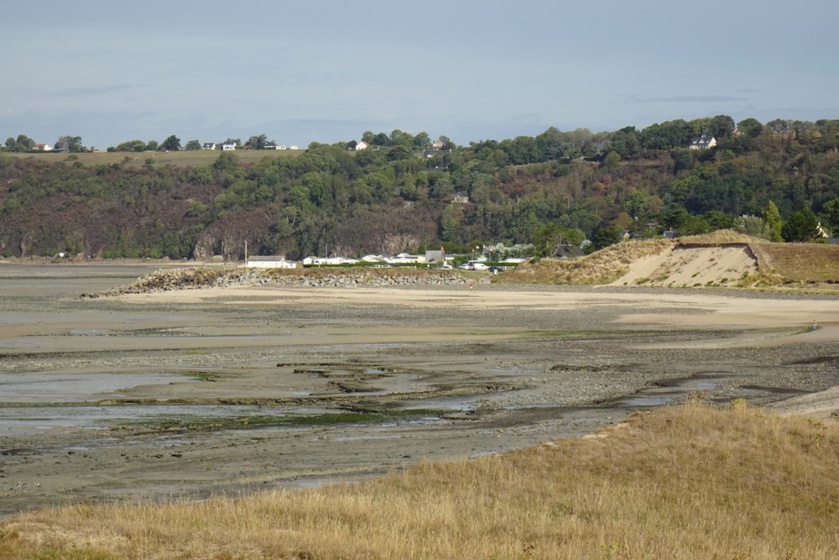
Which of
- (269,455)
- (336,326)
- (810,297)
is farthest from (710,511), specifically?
(810,297)

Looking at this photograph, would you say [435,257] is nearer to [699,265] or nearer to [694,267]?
[694,267]

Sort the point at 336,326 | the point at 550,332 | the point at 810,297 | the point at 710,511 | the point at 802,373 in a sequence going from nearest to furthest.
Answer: the point at 710,511 < the point at 802,373 < the point at 550,332 < the point at 336,326 < the point at 810,297

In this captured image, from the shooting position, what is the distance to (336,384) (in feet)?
81.4

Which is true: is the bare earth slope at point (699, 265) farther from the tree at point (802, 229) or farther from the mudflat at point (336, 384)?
the mudflat at point (336, 384)

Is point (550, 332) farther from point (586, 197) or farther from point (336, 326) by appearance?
point (586, 197)

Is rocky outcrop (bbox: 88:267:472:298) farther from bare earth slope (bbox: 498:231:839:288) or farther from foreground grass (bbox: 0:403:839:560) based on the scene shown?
foreground grass (bbox: 0:403:839:560)

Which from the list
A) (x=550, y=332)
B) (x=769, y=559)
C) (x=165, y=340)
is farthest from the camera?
(x=550, y=332)

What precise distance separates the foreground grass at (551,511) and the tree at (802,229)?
81.9 metres

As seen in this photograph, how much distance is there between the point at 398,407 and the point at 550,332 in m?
19.8

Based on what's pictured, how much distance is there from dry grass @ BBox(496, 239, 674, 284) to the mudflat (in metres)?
31.7

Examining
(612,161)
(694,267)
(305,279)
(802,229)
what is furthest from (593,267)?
(612,161)

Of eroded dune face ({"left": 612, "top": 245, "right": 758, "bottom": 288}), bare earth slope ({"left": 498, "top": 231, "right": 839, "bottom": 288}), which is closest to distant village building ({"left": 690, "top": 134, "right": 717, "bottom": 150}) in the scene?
bare earth slope ({"left": 498, "top": 231, "right": 839, "bottom": 288})

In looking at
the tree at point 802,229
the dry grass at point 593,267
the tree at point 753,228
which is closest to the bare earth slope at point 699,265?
the dry grass at point 593,267

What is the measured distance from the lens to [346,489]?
42.1ft
